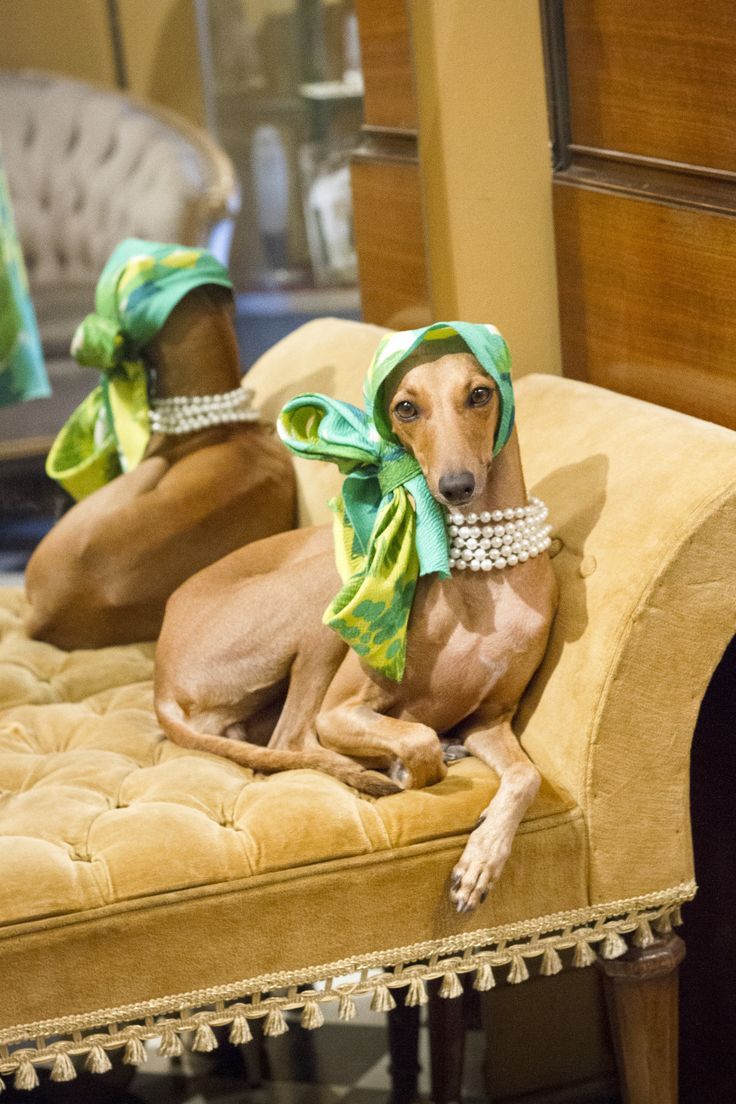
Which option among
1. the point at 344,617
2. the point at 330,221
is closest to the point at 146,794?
the point at 344,617

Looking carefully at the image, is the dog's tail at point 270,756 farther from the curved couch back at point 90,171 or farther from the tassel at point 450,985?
the curved couch back at point 90,171

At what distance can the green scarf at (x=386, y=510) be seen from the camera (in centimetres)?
146

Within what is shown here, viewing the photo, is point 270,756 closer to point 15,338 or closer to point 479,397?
point 479,397

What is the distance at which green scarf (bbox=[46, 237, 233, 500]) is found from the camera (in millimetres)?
2141

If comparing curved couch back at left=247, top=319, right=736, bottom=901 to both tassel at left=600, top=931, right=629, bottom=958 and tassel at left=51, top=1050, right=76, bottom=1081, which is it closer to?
tassel at left=600, top=931, right=629, bottom=958

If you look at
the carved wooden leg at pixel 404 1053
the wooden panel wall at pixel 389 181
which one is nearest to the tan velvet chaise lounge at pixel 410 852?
the carved wooden leg at pixel 404 1053

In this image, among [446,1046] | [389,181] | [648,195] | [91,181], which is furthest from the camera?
[91,181]

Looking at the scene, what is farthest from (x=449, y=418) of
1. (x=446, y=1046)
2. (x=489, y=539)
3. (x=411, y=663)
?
(x=446, y=1046)

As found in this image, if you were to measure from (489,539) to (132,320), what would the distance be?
0.89 metres

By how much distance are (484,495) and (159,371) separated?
862mm

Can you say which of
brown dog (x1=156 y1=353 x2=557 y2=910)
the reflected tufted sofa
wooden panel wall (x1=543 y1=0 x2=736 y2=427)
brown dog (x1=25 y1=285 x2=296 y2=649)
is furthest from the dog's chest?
the reflected tufted sofa

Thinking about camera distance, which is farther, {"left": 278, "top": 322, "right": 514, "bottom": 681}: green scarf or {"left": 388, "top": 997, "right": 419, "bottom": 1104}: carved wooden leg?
{"left": 388, "top": 997, "right": 419, "bottom": 1104}: carved wooden leg

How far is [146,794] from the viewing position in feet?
5.03

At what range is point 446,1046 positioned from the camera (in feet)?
6.30
